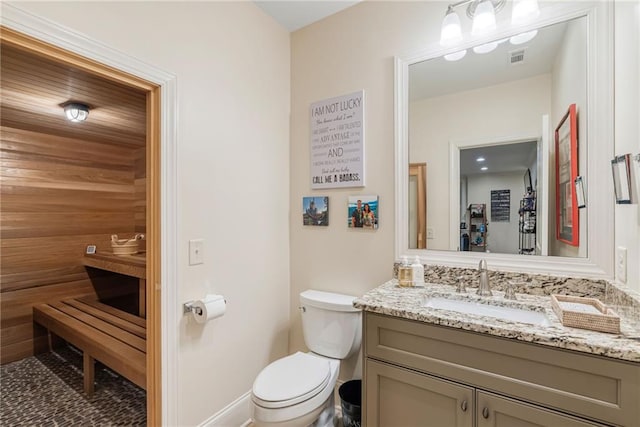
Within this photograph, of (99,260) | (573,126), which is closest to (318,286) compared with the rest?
(573,126)

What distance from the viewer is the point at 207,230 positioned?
1646 mm

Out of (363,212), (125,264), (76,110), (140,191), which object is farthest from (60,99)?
(363,212)

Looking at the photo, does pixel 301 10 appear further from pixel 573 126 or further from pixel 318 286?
pixel 318 286

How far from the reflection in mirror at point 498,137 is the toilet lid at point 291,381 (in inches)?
35.1

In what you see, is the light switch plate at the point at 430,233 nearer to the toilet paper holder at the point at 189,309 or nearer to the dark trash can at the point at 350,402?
the dark trash can at the point at 350,402

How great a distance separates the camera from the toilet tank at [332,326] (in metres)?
1.75

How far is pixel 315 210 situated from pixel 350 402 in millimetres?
1198

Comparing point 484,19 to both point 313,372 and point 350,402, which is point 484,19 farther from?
point 350,402

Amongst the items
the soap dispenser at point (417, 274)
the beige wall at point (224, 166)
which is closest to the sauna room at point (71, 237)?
the beige wall at point (224, 166)

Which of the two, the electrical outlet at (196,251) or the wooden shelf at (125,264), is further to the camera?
the wooden shelf at (125,264)

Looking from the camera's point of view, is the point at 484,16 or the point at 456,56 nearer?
the point at 484,16

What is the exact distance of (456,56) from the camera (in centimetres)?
164

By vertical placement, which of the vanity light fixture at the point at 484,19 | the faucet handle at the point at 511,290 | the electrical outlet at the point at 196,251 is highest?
the vanity light fixture at the point at 484,19

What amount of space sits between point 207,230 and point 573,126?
1.88 meters
